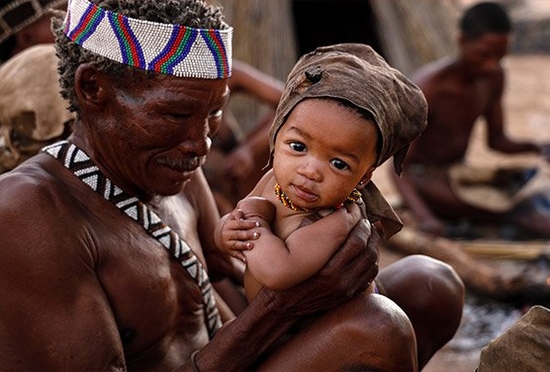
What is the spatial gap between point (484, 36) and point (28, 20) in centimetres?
352

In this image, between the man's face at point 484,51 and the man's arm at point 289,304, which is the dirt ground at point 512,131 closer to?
the man's face at point 484,51

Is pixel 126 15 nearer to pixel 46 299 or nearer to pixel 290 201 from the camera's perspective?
pixel 290 201

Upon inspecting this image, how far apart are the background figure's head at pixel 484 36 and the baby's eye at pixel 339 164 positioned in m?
4.54

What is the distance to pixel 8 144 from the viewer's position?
3.32 m

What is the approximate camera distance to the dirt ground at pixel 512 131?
4.78 metres

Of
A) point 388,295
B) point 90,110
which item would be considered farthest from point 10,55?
point 388,295

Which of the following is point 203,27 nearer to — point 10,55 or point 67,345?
point 67,345

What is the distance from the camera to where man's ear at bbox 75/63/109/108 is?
2682mm

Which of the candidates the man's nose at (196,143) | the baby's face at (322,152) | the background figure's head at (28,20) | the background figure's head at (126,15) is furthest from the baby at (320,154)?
the background figure's head at (28,20)

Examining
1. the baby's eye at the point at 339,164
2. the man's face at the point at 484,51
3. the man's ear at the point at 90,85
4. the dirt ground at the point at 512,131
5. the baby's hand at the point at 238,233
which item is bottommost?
the dirt ground at the point at 512,131

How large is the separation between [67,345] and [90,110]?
63cm

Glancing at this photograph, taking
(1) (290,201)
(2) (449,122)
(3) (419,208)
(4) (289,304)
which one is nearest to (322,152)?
(1) (290,201)

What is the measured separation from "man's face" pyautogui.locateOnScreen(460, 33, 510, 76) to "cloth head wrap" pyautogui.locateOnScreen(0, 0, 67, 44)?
348 cm

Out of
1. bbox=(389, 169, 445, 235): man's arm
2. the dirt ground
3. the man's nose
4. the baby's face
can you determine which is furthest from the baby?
bbox=(389, 169, 445, 235): man's arm
